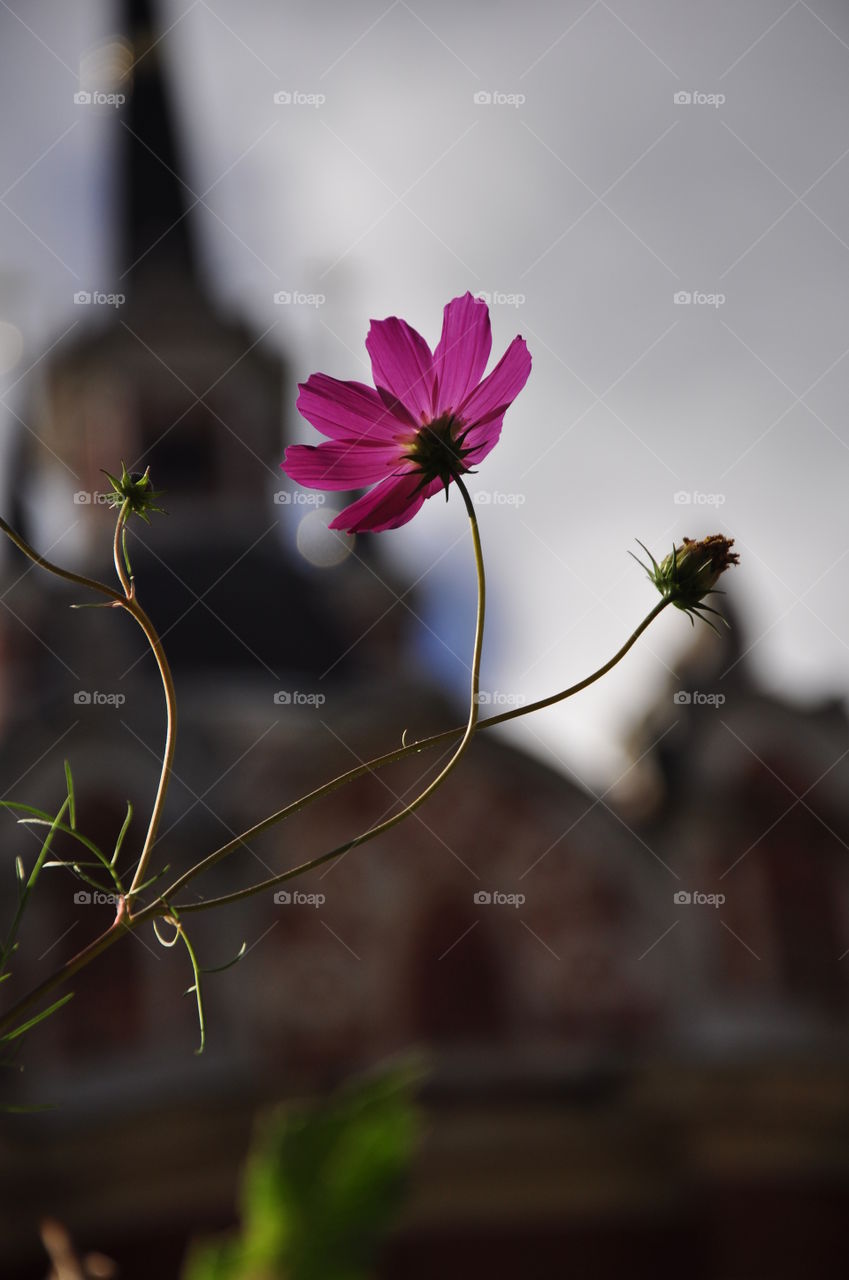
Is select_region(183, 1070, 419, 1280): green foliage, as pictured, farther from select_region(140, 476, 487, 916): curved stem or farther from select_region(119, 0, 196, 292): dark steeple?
select_region(119, 0, 196, 292): dark steeple

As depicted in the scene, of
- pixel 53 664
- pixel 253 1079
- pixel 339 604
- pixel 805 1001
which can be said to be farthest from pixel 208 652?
pixel 805 1001

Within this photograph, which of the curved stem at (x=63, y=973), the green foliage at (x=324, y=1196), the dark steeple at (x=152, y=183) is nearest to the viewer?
the green foliage at (x=324, y=1196)

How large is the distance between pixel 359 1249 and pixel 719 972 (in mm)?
8008

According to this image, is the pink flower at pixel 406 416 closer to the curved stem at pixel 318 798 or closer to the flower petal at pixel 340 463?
the flower petal at pixel 340 463

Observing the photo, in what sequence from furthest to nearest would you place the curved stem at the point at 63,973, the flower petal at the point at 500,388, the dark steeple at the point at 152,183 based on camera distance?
the dark steeple at the point at 152,183 < the flower petal at the point at 500,388 < the curved stem at the point at 63,973

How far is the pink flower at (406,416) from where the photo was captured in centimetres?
44

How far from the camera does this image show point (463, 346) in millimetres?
448

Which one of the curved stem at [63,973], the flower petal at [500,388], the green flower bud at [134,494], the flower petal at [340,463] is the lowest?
the curved stem at [63,973]

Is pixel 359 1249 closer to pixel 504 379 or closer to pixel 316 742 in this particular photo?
pixel 504 379

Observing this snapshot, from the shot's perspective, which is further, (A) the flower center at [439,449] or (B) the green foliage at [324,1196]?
(A) the flower center at [439,449]

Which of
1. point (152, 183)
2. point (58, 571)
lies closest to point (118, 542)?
point (58, 571)

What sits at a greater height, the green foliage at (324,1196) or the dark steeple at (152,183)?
the dark steeple at (152,183)

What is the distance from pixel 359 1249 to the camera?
0.67 feet

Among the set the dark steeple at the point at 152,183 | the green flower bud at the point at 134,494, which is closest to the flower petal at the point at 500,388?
the green flower bud at the point at 134,494
